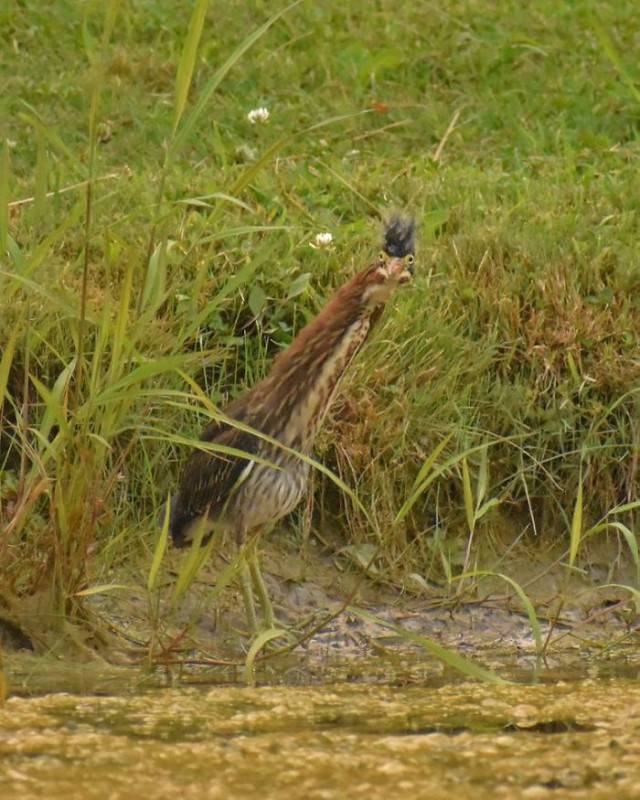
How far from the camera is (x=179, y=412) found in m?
5.92

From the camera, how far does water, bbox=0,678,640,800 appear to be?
359 cm

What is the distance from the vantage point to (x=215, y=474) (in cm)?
539

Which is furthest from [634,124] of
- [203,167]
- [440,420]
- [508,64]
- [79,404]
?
[79,404]

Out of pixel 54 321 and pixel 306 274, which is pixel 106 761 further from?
pixel 306 274

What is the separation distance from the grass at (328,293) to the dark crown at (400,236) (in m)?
0.38

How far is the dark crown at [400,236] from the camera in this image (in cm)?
→ 516

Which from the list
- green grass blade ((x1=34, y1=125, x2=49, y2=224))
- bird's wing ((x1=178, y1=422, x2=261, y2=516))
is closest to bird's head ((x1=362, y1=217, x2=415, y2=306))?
bird's wing ((x1=178, y1=422, x2=261, y2=516))

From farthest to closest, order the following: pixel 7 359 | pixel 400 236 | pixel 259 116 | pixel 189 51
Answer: pixel 259 116 → pixel 400 236 → pixel 7 359 → pixel 189 51

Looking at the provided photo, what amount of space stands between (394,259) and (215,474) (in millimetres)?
866

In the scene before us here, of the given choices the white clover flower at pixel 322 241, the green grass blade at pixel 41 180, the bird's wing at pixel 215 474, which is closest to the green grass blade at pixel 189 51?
the green grass blade at pixel 41 180

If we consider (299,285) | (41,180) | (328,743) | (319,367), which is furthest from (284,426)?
(328,743)

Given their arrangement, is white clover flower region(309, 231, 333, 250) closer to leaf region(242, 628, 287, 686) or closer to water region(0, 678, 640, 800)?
leaf region(242, 628, 287, 686)

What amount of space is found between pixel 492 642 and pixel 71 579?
57.7 inches

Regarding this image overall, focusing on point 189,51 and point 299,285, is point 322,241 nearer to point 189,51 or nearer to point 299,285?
point 299,285
